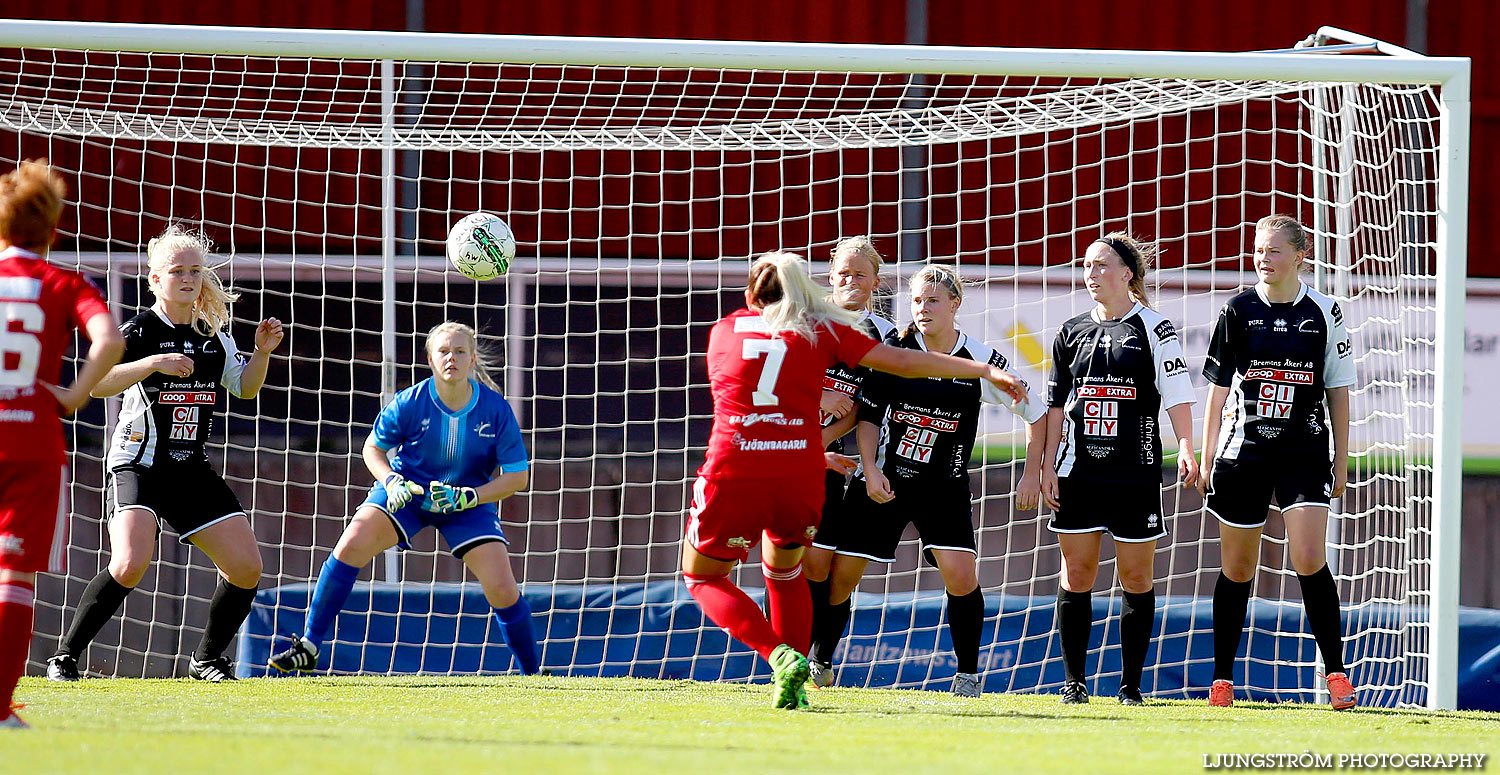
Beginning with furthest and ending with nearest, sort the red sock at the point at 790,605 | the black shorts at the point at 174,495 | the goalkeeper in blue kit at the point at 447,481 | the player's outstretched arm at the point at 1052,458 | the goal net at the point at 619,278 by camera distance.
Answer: the goal net at the point at 619,278
the goalkeeper in blue kit at the point at 447,481
the black shorts at the point at 174,495
the player's outstretched arm at the point at 1052,458
the red sock at the point at 790,605

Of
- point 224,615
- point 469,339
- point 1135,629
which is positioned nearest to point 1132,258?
point 1135,629

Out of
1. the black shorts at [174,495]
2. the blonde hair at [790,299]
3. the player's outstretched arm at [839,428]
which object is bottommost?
the black shorts at [174,495]

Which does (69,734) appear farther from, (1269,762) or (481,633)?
(481,633)

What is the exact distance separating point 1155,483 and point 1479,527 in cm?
526

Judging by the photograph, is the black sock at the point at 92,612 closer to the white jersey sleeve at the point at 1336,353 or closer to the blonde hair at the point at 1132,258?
the blonde hair at the point at 1132,258

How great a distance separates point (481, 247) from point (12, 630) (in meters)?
3.05

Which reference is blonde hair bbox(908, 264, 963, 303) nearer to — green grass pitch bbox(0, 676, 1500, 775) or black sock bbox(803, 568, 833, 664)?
black sock bbox(803, 568, 833, 664)

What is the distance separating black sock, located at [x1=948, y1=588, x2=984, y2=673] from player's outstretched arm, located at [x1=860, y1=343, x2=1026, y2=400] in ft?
3.47

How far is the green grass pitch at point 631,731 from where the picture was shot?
3287mm

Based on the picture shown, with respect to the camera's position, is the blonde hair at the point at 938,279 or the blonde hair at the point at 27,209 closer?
the blonde hair at the point at 27,209

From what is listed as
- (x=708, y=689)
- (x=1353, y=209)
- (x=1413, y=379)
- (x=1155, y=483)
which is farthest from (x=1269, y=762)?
(x=1353, y=209)

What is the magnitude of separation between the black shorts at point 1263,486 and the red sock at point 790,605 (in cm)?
162

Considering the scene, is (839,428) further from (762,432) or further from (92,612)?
(92,612)

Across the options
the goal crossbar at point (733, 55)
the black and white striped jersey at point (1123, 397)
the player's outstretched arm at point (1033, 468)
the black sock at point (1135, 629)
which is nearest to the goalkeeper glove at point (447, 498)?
the goal crossbar at point (733, 55)
